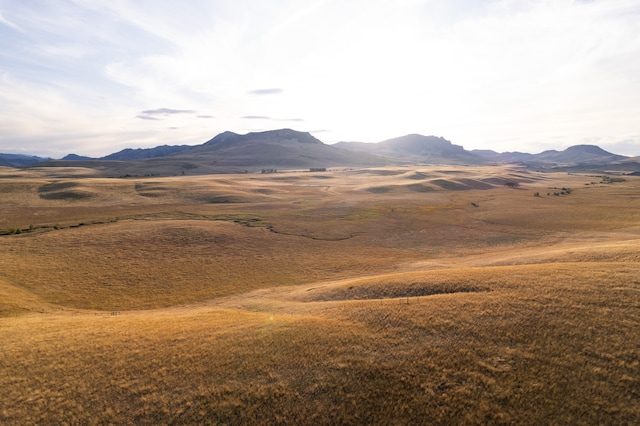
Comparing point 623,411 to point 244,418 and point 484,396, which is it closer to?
point 484,396

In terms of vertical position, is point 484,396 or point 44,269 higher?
point 484,396

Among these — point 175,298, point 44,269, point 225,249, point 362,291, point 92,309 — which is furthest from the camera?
point 225,249

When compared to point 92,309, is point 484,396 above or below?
above

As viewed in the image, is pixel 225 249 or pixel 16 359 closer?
pixel 16 359

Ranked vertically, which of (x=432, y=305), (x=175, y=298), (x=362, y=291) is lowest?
(x=175, y=298)

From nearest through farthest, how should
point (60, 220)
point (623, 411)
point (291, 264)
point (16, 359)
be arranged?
point (623, 411) < point (16, 359) < point (291, 264) < point (60, 220)

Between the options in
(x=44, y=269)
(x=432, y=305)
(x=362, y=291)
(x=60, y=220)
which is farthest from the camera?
(x=60, y=220)

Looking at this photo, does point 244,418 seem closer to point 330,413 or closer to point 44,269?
point 330,413

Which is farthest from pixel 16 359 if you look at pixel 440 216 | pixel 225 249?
pixel 440 216

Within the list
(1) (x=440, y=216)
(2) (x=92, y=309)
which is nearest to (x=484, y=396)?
(2) (x=92, y=309)
